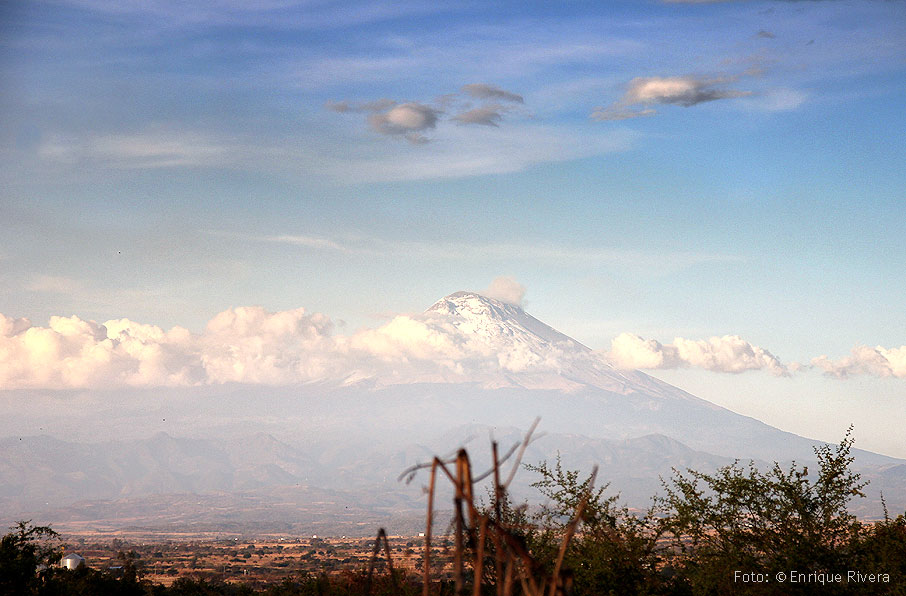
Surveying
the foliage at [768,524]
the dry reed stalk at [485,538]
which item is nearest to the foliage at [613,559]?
the foliage at [768,524]

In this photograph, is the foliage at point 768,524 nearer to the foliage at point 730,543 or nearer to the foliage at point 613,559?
the foliage at point 730,543

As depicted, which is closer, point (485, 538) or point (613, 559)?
point (485, 538)

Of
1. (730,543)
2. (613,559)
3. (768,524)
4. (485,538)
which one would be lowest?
(613,559)

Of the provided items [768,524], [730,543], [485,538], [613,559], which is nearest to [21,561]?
[613,559]

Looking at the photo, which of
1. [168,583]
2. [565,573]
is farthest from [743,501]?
[168,583]

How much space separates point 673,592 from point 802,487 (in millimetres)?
5662

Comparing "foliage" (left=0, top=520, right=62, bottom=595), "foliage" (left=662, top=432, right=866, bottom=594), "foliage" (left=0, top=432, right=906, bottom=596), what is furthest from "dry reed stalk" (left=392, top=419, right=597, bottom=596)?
"foliage" (left=0, top=520, right=62, bottom=595)

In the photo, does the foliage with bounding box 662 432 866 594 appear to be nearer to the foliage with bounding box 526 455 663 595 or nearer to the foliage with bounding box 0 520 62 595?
the foliage with bounding box 526 455 663 595

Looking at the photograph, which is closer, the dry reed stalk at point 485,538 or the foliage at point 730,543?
the dry reed stalk at point 485,538

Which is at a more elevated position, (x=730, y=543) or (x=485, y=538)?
(x=485, y=538)

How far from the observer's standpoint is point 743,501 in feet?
95.6

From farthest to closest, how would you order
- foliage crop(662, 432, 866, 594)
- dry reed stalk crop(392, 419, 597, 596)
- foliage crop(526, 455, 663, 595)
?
1. foliage crop(526, 455, 663, 595)
2. foliage crop(662, 432, 866, 594)
3. dry reed stalk crop(392, 419, 597, 596)

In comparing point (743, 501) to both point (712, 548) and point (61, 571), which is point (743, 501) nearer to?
point (712, 548)

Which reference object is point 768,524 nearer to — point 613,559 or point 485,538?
point 613,559
